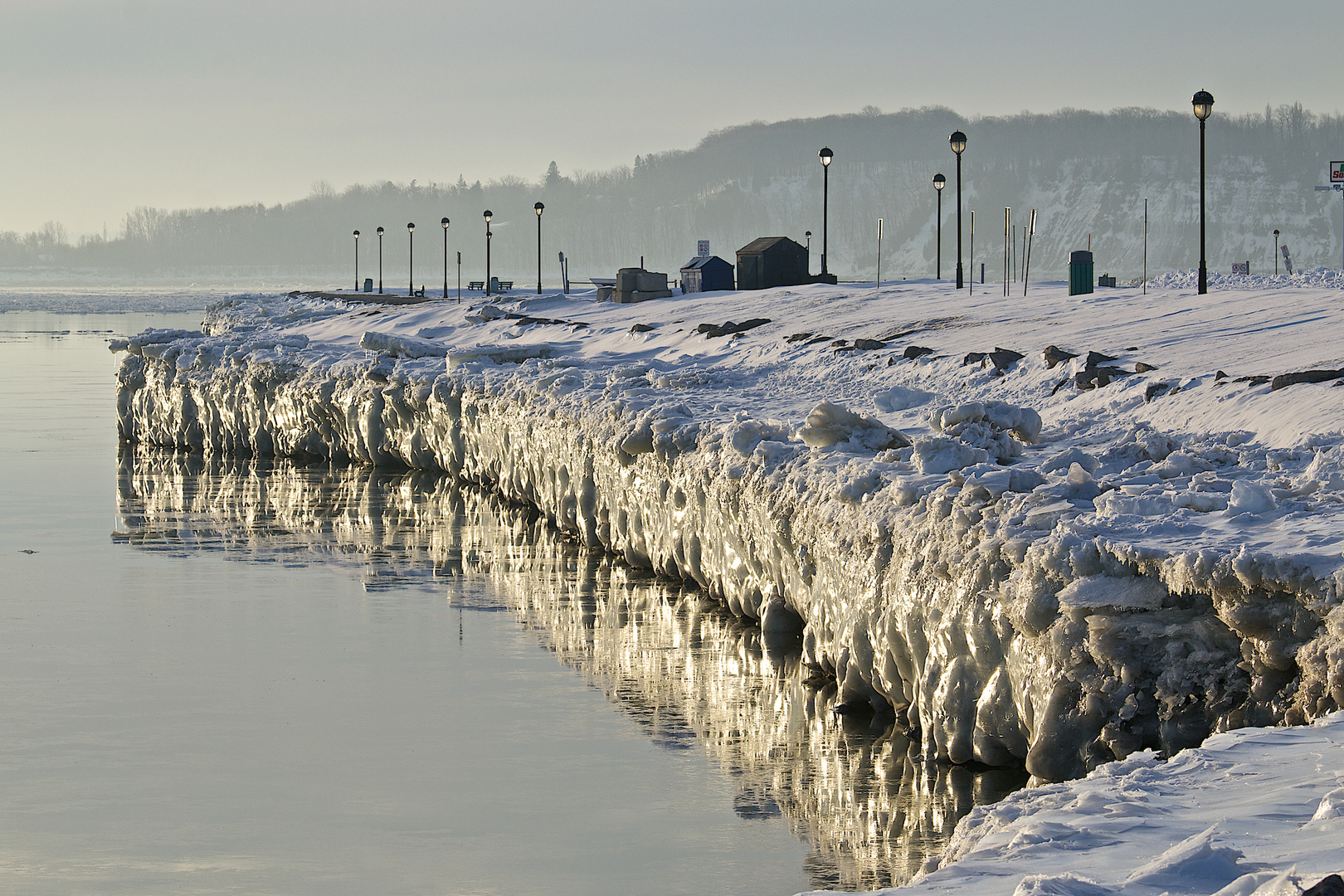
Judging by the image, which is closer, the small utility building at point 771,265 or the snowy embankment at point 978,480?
the snowy embankment at point 978,480

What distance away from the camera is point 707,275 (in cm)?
4134

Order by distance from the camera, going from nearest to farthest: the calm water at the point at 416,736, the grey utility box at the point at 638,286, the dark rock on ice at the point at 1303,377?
the calm water at the point at 416,736, the dark rock on ice at the point at 1303,377, the grey utility box at the point at 638,286

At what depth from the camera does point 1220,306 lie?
64.6 ft

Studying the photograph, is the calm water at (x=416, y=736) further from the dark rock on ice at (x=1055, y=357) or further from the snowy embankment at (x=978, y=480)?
the dark rock on ice at (x=1055, y=357)

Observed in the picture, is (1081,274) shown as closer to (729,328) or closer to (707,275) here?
(729,328)

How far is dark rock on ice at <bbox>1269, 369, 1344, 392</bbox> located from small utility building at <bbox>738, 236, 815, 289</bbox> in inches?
1089

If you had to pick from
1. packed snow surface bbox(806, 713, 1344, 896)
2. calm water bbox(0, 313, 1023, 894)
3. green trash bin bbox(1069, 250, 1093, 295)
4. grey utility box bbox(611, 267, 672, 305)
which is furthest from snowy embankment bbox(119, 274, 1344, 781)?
grey utility box bbox(611, 267, 672, 305)

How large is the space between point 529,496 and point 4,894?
15024 mm

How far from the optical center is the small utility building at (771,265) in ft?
135

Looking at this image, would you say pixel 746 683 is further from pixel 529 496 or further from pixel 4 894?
pixel 529 496

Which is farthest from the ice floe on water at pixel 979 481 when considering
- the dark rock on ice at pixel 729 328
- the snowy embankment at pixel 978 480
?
the dark rock on ice at pixel 729 328

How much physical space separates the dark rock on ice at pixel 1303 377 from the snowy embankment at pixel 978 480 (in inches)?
1.6

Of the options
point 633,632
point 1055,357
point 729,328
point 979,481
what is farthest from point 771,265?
point 979,481

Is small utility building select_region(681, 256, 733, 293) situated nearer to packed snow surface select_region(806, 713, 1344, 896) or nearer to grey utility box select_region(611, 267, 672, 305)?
grey utility box select_region(611, 267, 672, 305)
